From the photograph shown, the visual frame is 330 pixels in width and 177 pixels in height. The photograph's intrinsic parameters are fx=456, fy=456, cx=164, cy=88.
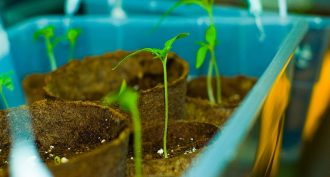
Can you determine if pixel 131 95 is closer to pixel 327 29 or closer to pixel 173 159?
pixel 173 159

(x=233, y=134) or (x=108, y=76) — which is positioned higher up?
(x=108, y=76)

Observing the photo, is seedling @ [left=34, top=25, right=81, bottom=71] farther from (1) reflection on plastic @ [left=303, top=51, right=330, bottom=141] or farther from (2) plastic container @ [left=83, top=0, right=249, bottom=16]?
(1) reflection on plastic @ [left=303, top=51, right=330, bottom=141]

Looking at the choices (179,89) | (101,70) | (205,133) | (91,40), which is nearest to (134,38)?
(91,40)

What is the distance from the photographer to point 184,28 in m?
1.12

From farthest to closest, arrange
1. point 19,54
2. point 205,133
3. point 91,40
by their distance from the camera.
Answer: point 91,40, point 19,54, point 205,133

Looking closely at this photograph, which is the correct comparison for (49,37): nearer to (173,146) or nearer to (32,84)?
(32,84)

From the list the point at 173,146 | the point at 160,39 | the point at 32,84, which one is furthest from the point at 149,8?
the point at 173,146

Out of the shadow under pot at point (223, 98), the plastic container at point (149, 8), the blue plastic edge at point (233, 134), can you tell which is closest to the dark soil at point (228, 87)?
the shadow under pot at point (223, 98)

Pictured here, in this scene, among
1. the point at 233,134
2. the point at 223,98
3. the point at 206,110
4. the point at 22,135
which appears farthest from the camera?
the point at 223,98

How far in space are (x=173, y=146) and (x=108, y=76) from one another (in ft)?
1.14

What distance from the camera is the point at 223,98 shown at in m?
1.03

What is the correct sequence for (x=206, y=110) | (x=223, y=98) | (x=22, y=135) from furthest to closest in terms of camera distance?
(x=223, y=98), (x=206, y=110), (x=22, y=135)

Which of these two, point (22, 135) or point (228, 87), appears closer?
point (22, 135)

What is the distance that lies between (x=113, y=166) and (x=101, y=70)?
0.49 meters
